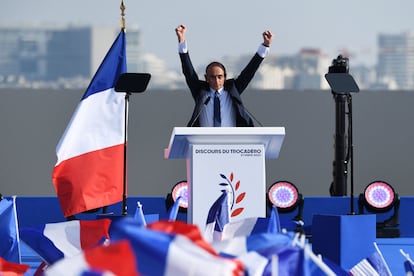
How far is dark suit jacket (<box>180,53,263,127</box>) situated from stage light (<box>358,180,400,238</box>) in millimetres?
1628

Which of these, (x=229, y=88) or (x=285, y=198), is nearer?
(x=229, y=88)

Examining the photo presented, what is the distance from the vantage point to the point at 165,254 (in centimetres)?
258

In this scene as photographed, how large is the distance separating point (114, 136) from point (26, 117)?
377 centimetres

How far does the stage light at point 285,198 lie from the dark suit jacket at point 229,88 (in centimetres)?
130

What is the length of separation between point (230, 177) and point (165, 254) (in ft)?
11.1

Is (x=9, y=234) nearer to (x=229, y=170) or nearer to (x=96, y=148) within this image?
(x=229, y=170)

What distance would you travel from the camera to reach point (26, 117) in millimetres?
10703

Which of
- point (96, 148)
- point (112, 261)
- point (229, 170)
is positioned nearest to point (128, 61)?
point (96, 148)

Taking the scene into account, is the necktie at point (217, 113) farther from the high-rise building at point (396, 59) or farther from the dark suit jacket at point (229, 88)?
the high-rise building at point (396, 59)

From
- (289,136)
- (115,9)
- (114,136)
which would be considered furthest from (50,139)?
(114,136)

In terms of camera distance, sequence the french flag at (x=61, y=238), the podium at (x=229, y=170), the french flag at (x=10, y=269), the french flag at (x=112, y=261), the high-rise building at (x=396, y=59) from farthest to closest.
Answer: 1. the high-rise building at (x=396, y=59)
2. the podium at (x=229, y=170)
3. the french flag at (x=61, y=238)
4. the french flag at (x=10, y=269)
5. the french flag at (x=112, y=261)

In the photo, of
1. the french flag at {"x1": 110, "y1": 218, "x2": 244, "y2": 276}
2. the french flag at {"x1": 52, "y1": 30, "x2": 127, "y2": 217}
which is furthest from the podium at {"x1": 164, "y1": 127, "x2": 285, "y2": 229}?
the french flag at {"x1": 110, "y1": 218, "x2": 244, "y2": 276}

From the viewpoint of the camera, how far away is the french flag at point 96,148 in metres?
6.84

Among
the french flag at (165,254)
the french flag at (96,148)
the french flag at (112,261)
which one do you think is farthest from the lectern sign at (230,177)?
the french flag at (112,261)
